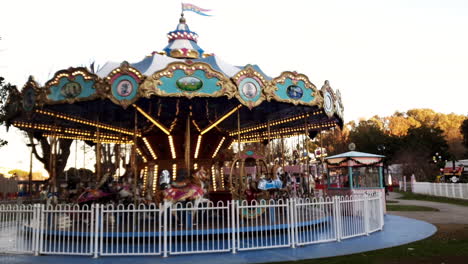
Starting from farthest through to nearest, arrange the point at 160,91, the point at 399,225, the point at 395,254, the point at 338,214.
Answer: the point at 399,225
the point at 160,91
the point at 338,214
the point at 395,254

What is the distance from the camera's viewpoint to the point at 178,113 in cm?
1404

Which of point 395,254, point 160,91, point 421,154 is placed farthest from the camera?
point 421,154

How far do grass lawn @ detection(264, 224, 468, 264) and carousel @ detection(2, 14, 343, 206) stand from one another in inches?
170

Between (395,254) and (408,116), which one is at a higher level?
(408,116)

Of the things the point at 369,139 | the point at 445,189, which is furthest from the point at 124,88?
the point at 369,139

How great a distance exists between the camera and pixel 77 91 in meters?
10.8

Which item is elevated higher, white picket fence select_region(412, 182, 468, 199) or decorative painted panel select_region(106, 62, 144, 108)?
decorative painted panel select_region(106, 62, 144, 108)

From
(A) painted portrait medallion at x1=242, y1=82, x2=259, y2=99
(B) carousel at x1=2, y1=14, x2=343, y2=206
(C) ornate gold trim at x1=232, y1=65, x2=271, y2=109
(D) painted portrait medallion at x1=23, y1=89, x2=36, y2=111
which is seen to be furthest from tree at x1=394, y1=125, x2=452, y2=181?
(D) painted portrait medallion at x1=23, y1=89, x2=36, y2=111

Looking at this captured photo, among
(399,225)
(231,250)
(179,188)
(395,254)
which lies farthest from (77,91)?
(399,225)

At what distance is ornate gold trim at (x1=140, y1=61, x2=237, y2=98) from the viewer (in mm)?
10117

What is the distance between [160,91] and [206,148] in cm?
495

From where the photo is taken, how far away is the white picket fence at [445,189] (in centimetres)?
2556

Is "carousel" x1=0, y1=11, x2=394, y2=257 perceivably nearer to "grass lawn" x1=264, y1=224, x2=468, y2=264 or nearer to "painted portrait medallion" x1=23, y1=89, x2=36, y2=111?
"painted portrait medallion" x1=23, y1=89, x2=36, y2=111

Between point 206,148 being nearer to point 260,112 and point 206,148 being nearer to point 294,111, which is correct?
point 260,112
